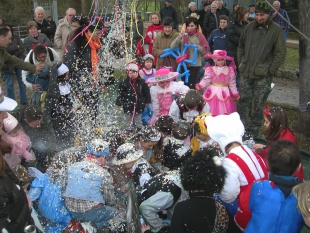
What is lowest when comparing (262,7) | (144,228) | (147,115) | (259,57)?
(144,228)

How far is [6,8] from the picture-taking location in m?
15.1

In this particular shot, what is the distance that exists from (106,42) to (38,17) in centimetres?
382

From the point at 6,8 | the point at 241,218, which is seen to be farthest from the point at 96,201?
the point at 6,8

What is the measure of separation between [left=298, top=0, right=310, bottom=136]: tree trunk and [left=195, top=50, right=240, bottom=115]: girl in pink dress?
3.84 ft

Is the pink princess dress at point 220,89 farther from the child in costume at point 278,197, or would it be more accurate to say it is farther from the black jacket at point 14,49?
the black jacket at point 14,49

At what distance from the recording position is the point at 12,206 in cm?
237

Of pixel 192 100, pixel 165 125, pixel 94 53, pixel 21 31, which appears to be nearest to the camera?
pixel 165 125

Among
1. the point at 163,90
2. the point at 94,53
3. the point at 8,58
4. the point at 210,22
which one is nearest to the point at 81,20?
the point at 94,53

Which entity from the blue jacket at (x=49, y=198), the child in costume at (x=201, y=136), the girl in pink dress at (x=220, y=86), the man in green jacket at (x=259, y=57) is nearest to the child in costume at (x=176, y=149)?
the child in costume at (x=201, y=136)

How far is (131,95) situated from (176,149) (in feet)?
5.09

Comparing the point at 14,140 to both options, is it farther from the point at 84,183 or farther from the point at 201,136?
the point at 201,136

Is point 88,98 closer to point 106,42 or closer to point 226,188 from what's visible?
point 106,42

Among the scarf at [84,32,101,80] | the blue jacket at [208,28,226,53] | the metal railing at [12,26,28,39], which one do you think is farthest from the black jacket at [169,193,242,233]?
the metal railing at [12,26,28,39]

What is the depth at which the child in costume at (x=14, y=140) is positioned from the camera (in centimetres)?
362
